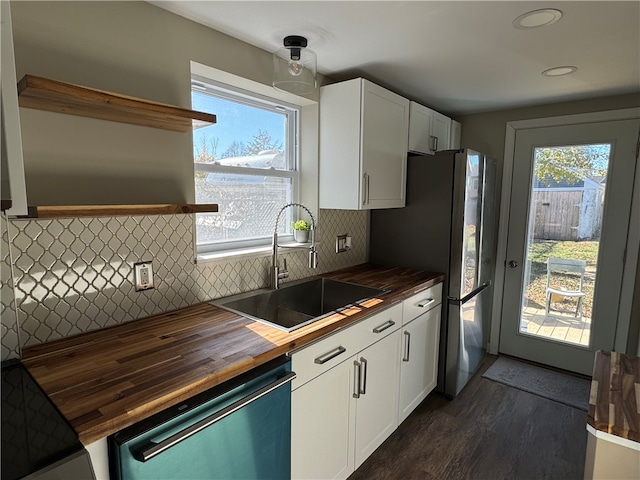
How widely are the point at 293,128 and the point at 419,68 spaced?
2.86 feet

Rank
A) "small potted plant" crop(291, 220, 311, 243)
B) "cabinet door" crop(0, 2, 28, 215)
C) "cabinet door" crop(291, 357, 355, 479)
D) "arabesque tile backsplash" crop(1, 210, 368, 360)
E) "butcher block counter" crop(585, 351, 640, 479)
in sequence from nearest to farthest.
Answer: "cabinet door" crop(0, 2, 28, 215) < "butcher block counter" crop(585, 351, 640, 479) < "arabesque tile backsplash" crop(1, 210, 368, 360) < "cabinet door" crop(291, 357, 355, 479) < "small potted plant" crop(291, 220, 311, 243)

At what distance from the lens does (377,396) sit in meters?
1.99

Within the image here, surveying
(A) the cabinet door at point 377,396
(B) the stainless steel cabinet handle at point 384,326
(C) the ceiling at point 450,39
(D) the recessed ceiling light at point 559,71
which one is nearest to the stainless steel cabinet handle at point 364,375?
(A) the cabinet door at point 377,396

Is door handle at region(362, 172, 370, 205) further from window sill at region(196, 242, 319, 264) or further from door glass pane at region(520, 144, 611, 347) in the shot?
door glass pane at region(520, 144, 611, 347)

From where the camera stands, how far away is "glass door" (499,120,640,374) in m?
2.80

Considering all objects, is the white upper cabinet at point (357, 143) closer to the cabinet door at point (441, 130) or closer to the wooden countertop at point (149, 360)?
the cabinet door at point (441, 130)

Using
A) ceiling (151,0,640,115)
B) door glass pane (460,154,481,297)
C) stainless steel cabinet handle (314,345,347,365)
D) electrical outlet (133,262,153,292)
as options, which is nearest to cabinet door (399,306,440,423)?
door glass pane (460,154,481,297)

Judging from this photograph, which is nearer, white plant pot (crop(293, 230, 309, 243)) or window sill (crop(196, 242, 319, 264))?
window sill (crop(196, 242, 319, 264))

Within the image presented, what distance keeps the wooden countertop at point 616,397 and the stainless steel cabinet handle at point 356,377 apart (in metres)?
0.92

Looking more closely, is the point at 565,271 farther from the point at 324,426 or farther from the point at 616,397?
the point at 324,426

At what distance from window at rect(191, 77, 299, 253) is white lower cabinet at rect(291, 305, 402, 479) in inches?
33.6

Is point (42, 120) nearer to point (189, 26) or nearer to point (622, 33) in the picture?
point (189, 26)

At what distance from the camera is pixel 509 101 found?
2.97 metres

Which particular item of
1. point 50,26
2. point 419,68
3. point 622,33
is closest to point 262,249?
point 50,26
